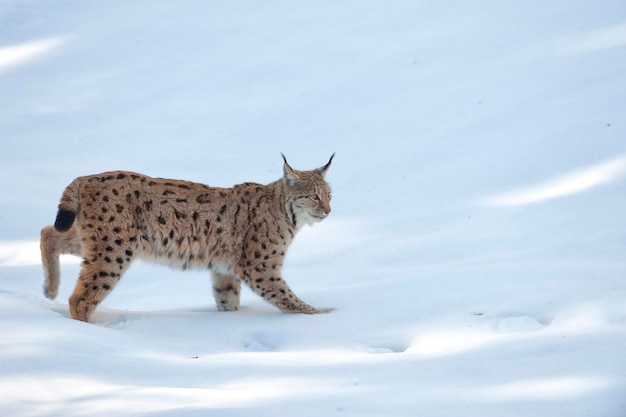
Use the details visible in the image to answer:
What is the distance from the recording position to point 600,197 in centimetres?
1092

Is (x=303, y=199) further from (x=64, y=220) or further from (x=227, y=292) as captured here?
(x=64, y=220)

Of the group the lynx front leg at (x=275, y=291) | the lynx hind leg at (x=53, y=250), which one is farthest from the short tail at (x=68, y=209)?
the lynx front leg at (x=275, y=291)

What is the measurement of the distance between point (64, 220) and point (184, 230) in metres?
1.03

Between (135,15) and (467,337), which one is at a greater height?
(135,15)

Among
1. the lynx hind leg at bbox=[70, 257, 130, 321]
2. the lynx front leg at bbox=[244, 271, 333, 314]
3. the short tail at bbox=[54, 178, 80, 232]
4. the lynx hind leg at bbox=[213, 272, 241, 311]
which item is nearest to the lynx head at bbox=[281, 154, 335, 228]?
the lynx front leg at bbox=[244, 271, 333, 314]

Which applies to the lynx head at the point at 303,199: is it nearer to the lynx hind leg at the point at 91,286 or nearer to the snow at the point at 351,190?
the snow at the point at 351,190

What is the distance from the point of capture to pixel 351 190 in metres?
12.8

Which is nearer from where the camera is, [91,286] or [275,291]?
[91,286]

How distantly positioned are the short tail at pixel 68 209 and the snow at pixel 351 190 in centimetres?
64

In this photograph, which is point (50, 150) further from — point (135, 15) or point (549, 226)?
point (549, 226)

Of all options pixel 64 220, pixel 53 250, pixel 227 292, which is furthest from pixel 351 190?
pixel 64 220

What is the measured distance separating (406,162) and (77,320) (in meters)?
6.45

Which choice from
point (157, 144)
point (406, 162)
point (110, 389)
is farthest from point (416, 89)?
point (110, 389)

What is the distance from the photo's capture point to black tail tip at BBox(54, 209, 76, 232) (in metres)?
7.75
